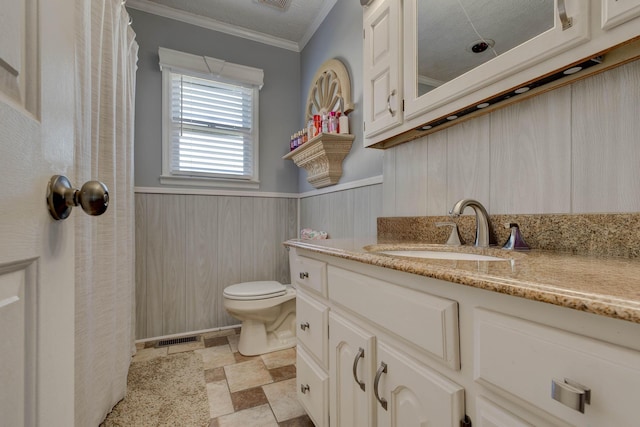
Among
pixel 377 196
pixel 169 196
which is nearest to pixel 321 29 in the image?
pixel 377 196

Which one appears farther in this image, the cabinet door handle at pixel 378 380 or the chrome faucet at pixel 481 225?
the chrome faucet at pixel 481 225

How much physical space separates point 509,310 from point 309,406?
1.01 meters

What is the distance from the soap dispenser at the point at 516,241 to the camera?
858mm

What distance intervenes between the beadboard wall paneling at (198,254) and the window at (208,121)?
0.21 m

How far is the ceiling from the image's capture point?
2.17 meters

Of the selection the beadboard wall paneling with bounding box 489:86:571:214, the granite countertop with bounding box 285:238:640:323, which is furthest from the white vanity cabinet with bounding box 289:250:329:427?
the beadboard wall paneling with bounding box 489:86:571:214

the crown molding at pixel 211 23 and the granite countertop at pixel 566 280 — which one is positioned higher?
the crown molding at pixel 211 23

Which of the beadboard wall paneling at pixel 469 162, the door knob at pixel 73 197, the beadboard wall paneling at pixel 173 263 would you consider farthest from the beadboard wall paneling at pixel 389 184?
the beadboard wall paneling at pixel 173 263

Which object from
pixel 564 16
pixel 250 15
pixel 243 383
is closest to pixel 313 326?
pixel 243 383

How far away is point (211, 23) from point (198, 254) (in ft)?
6.17

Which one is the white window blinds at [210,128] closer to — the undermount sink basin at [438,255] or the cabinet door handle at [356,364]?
the undermount sink basin at [438,255]

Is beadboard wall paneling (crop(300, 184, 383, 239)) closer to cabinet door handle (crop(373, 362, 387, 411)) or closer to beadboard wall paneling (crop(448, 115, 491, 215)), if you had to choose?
beadboard wall paneling (crop(448, 115, 491, 215))

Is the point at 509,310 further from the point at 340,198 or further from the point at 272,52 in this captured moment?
the point at 272,52

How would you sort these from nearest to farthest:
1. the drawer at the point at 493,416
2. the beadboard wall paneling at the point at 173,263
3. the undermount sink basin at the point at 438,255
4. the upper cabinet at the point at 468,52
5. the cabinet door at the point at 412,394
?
the drawer at the point at 493,416, the cabinet door at the point at 412,394, the upper cabinet at the point at 468,52, the undermount sink basin at the point at 438,255, the beadboard wall paneling at the point at 173,263
